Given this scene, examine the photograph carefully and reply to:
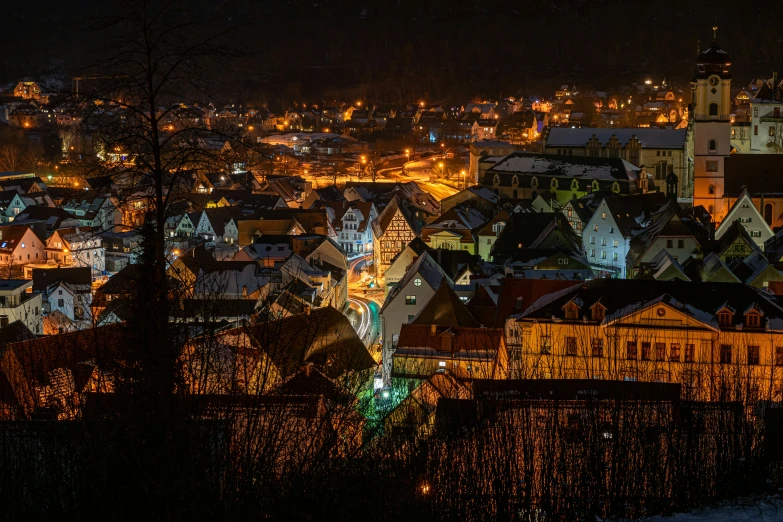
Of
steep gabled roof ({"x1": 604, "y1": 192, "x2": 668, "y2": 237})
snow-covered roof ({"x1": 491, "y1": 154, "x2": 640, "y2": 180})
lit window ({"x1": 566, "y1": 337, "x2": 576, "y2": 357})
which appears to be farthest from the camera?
snow-covered roof ({"x1": 491, "y1": 154, "x2": 640, "y2": 180})

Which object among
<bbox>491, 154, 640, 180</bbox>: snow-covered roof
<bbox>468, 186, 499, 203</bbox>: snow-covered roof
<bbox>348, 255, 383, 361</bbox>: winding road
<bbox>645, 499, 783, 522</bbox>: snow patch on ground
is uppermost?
<bbox>491, 154, 640, 180</bbox>: snow-covered roof

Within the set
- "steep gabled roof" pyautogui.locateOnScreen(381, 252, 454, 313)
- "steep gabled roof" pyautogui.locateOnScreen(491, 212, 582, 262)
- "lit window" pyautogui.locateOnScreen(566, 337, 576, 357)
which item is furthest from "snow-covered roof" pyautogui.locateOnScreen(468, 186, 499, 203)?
"lit window" pyautogui.locateOnScreen(566, 337, 576, 357)

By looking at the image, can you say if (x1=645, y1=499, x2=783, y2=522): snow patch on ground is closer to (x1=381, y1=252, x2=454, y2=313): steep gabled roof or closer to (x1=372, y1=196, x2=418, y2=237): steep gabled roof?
(x1=381, y1=252, x2=454, y2=313): steep gabled roof

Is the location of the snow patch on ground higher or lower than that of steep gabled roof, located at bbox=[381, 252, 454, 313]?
lower

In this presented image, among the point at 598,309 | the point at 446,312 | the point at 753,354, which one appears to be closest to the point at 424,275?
the point at 446,312

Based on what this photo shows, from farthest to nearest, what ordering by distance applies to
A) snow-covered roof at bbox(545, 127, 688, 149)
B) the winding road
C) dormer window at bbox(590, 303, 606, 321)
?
snow-covered roof at bbox(545, 127, 688, 149) → the winding road → dormer window at bbox(590, 303, 606, 321)

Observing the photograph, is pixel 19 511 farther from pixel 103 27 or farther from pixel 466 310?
pixel 466 310

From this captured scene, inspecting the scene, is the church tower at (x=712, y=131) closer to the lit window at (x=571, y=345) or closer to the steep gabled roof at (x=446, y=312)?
the steep gabled roof at (x=446, y=312)
